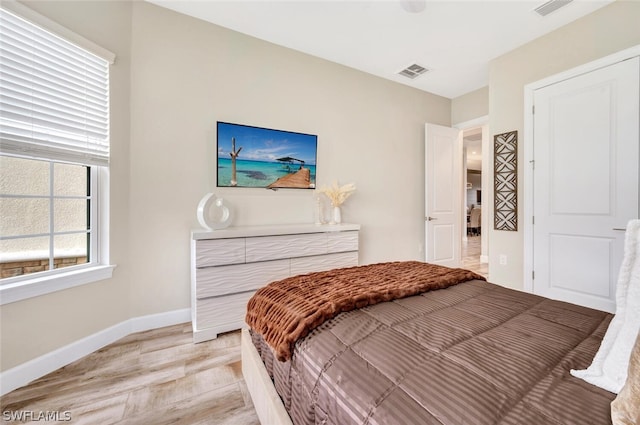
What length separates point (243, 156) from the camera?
8.95 ft

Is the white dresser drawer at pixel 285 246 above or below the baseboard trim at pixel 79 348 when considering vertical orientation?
above

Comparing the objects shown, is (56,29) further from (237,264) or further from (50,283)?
(237,264)

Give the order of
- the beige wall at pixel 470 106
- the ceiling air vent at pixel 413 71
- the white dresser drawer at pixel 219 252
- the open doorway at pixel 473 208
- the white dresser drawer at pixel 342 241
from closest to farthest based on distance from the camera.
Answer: the white dresser drawer at pixel 219 252, the white dresser drawer at pixel 342 241, the ceiling air vent at pixel 413 71, the beige wall at pixel 470 106, the open doorway at pixel 473 208

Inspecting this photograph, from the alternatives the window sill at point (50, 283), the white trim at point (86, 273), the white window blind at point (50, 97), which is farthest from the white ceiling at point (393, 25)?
the window sill at point (50, 283)

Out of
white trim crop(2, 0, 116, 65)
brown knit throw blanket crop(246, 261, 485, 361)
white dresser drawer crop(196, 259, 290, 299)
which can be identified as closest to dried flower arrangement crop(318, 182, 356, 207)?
white dresser drawer crop(196, 259, 290, 299)

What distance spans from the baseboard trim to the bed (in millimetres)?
1434

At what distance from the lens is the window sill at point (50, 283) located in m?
1.58

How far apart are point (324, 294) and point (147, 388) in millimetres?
1302

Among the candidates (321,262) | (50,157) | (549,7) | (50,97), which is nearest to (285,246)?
(321,262)

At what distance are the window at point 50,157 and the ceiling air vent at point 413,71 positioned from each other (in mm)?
3203

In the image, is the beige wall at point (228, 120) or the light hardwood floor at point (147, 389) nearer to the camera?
the light hardwood floor at point (147, 389)

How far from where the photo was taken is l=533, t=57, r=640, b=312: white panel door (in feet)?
7.45

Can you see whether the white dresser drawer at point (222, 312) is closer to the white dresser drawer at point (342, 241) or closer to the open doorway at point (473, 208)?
the white dresser drawer at point (342, 241)

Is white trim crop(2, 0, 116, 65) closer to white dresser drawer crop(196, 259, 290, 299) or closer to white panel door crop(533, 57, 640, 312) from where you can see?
white dresser drawer crop(196, 259, 290, 299)
